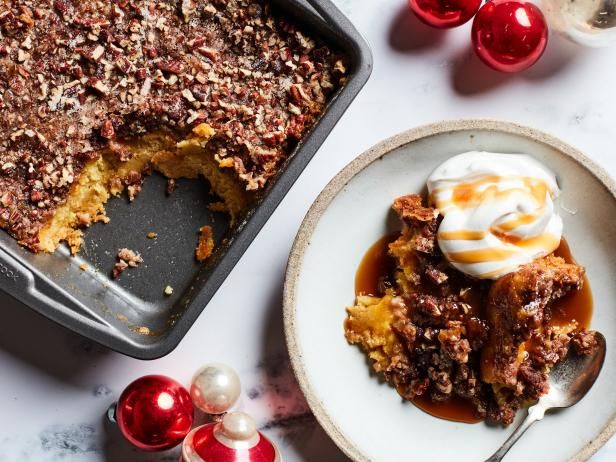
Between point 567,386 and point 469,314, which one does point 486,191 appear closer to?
point 469,314

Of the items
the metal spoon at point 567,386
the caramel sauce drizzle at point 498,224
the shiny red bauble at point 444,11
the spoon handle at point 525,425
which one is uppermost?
the shiny red bauble at point 444,11

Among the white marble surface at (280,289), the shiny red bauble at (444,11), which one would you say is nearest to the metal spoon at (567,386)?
the white marble surface at (280,289)

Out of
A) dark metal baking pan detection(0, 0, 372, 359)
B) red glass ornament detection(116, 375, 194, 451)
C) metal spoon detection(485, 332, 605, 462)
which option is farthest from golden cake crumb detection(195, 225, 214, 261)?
metal spoon detection(485, 332, 605, 462)

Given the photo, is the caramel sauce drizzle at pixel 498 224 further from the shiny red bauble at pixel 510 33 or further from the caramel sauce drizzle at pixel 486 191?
the shiny red bauble at pixel 510 33

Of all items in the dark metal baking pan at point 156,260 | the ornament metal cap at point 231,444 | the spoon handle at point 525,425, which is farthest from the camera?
the spoon handle at point 525,425

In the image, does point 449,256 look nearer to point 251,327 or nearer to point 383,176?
point 383,176

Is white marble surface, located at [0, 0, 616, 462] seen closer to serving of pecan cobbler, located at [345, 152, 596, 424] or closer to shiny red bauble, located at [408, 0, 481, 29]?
shiny red bauble, located at [408, 0, 481, 29]

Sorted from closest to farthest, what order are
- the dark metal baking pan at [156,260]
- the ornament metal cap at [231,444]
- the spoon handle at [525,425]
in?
the dark metal baking pan at [156,260], the ornament metal cap at [231,444], the spoon handle at [525,425]
